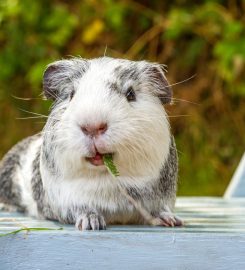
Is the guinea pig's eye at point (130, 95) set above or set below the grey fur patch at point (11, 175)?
above

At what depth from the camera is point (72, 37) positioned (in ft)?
25.7

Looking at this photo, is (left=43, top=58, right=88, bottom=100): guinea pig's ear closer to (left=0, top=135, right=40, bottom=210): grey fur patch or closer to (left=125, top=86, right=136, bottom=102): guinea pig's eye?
(left=125, top=86, right=136, bottom=102): guinea pig's eye

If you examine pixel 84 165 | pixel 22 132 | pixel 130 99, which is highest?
pixel 130 99

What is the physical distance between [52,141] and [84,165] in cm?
19

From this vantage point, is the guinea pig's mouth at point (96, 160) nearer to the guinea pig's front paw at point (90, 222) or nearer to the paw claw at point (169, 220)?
the guinea pig's front paw at point (90, 222)

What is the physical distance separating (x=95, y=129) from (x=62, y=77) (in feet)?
1.74

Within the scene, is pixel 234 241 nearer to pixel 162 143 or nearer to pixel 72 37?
pixel 162 143

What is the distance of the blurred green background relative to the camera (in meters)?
7.22

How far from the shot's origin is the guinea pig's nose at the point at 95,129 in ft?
9.56

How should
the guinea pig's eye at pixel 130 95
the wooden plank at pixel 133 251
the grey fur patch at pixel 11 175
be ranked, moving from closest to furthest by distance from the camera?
the wooden plank at pixel 133 251
the guinea pig's eye at pixel 130 95
the grey fur patch at pixel 11 175

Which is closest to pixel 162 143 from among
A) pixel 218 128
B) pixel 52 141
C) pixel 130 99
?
pixel 130 99

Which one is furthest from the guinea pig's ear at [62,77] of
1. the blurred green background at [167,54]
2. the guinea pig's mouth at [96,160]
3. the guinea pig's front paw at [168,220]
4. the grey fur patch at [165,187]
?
the blurred green background at [167,54]

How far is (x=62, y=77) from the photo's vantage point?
11.1 feet

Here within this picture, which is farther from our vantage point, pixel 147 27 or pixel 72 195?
pixel 147 27
